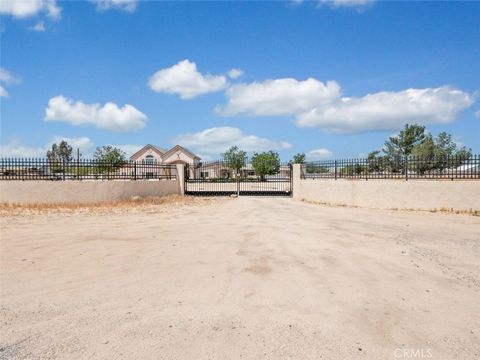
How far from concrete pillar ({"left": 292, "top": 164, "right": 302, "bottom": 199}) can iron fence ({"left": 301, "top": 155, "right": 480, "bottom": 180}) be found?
1.52 meters

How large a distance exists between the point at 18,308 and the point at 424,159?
51.4ft

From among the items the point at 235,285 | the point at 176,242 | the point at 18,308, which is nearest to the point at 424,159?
the point at 176,242

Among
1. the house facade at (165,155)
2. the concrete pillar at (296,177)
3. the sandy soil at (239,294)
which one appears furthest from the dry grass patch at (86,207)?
the house facade at (165,155)

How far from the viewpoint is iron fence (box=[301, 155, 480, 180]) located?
1506 centimetres

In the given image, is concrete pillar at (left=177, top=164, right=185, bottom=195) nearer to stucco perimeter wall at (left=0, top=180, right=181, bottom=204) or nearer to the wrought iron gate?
the wrought iron gate

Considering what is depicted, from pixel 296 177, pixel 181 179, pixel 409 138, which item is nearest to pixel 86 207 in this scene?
pixel 181 179

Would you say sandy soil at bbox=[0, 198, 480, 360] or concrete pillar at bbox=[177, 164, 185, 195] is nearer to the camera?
sandy soil at bbox=[0, 198, 480, 360]

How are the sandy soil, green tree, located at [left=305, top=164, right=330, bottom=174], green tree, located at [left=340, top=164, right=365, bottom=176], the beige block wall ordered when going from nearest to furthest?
the sandy soil < the beige block wall < green tree, located at [left=340, top=164, right=365, bottom=176] < green tree, located at [left=305, top=164, right=330, bottom=174]

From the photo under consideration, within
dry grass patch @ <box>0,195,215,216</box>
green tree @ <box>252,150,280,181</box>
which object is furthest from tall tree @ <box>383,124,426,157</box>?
dry grass patch @ <box>0,195,215,216</box>

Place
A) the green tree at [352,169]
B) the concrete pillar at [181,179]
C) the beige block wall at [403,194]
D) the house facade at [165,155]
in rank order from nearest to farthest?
the beige block wall at [403,194], the green tree at [352,169], the concrete pillar at [181,179], the house facade at [165,155]

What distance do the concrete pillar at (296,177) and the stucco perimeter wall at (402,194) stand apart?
79.0 inches

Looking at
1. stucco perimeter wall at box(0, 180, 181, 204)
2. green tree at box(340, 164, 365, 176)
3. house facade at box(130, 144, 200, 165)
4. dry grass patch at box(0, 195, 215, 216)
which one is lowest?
dry grass patch at box(0, 195, 215, 216)

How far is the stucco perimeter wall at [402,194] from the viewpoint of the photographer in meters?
14.7

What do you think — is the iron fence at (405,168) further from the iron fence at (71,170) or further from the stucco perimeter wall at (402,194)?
the iron fence at (71,170)
